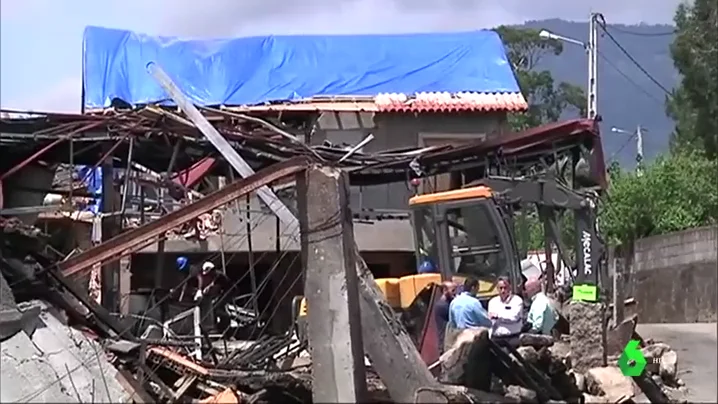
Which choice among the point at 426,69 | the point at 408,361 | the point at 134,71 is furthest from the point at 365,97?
the point at 408,361

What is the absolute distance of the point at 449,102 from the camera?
2380cm

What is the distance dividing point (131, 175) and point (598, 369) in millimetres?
6466

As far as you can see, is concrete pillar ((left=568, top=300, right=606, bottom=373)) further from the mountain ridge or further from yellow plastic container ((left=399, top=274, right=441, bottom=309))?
the mountain ridge

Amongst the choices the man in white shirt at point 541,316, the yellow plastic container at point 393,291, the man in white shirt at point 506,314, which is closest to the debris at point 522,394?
the man in white shirt at point 506,314

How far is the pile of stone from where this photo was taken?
1127 cm

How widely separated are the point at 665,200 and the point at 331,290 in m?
21.6

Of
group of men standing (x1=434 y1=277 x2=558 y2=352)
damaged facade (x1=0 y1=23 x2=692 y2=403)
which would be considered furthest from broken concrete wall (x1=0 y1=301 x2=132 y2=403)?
group of men standing (x1=434 y1=277 x2=558 y2=352)

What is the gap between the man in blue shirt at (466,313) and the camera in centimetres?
1395

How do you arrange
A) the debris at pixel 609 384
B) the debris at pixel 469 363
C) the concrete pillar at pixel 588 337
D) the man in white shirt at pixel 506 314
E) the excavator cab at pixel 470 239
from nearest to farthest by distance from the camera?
the debris at pixel 469 363
the debris at pixel 609 384
the man in white shirt at pixel 506 314
the concrete pillar at pixel 588 337
the excavator cab at pixel 470 239

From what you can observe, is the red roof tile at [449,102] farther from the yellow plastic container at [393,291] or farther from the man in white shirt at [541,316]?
the man in white shirt at [541,316]

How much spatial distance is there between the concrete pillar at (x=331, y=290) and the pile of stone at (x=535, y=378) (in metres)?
1.39

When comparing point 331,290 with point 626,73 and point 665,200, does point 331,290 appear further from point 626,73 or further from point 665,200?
point 626,73

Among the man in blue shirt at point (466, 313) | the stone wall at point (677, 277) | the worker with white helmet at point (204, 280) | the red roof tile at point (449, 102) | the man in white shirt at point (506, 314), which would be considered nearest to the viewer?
the man in blue shirt at point (466, 313)

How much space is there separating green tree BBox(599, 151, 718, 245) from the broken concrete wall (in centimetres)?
1934
